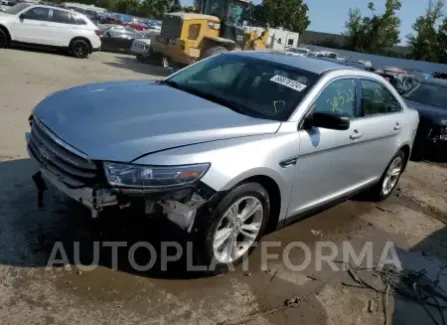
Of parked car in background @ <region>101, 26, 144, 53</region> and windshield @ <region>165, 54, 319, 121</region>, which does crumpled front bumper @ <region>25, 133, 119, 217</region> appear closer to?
windshield @ <region>165, 54, 319, 121</region>

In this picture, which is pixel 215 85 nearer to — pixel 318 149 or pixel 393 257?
pixel 318 149

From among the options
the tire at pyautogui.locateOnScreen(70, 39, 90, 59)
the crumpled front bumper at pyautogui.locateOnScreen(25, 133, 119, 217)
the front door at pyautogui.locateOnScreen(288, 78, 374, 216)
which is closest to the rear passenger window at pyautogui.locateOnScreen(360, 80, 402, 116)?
the front door at pyautogui.locateOnScreen(288, 78, 374, 216)

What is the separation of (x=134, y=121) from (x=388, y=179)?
12.1 feet

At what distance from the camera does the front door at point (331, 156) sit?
12.4ft

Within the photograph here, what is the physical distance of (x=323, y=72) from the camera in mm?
4121

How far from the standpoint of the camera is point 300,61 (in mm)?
4402

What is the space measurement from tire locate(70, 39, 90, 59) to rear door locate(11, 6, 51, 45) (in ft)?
3.43

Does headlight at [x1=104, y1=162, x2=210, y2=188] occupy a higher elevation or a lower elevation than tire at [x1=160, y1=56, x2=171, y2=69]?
lower

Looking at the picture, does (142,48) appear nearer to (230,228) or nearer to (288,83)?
(288,83)

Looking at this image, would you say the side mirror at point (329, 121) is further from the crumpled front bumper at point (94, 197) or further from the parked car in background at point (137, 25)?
the parked car in background at point (137, 25)

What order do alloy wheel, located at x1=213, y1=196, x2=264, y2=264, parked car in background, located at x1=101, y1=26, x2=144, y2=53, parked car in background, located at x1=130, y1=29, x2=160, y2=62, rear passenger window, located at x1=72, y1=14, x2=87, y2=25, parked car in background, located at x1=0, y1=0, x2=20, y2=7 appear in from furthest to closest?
parked car in background, located at x1=0, y1=0, x2=20, y2=7, parked car in background, located at x1=101, y1=26, x2=144, y2=53, parked car in background, located at x1=130, y1=29, x2=160, y2=62, rear passenger window, located at x1=72, y1=14, x2=87, y2=25, alloy wheel, located at x1=213, y1=196, x2=264, y2=264

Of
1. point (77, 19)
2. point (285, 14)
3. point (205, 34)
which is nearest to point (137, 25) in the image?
point (77, 19)

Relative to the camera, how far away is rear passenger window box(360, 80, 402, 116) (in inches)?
184

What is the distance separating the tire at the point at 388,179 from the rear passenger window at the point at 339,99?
4.55ft
